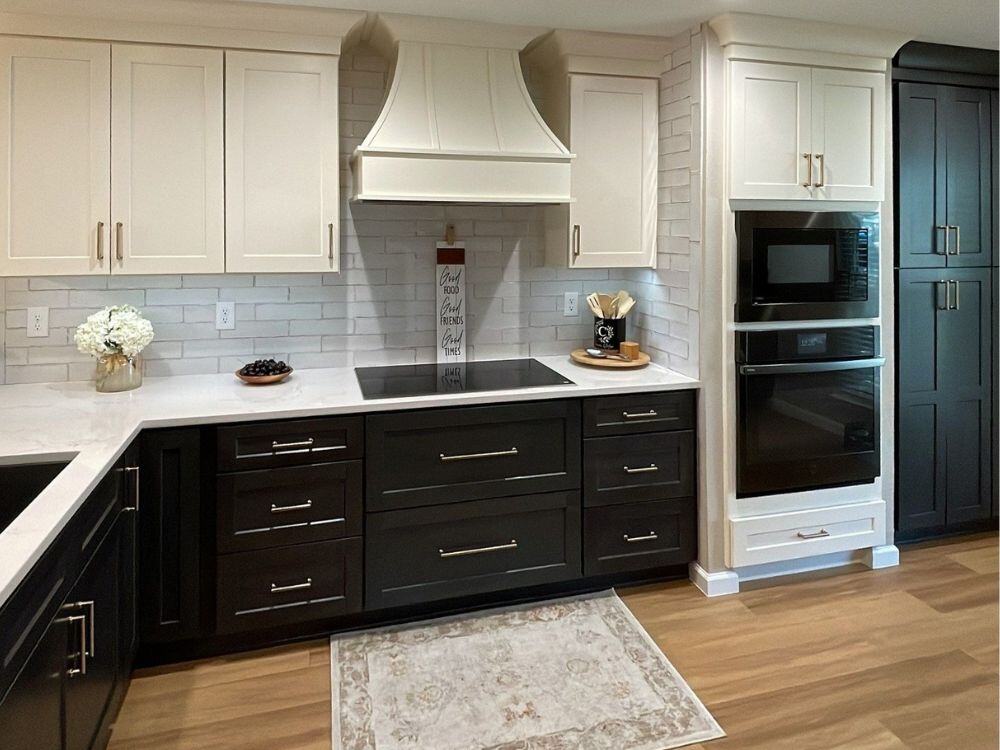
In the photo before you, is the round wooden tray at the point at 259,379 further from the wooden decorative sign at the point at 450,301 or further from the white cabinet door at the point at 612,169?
the white cabinet door at the point at 612,169

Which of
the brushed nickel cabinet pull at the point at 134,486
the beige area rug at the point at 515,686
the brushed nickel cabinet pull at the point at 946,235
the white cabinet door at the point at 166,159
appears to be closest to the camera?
the beige area rug at the point at 515,686

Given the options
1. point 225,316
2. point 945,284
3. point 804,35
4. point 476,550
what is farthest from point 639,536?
point 804,35

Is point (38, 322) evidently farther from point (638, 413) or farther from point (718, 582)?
point (718, 582)

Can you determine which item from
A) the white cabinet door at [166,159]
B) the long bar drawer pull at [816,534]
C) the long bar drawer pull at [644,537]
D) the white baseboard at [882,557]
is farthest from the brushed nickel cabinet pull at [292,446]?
the white baseboard at [882,557]

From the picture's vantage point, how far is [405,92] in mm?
2844

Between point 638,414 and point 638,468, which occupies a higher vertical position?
point 638,414

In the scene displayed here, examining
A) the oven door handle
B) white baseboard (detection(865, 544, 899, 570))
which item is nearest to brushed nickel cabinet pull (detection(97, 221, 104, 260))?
the oven door handle

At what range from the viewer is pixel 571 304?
357 cm

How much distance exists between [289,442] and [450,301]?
42.4 inches

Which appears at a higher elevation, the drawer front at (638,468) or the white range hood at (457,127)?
the white range hood at (457,127)

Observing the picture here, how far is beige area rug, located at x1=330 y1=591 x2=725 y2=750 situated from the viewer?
2174 mm

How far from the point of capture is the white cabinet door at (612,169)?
3.12 m

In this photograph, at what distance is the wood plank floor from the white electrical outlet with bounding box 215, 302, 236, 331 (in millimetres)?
1317

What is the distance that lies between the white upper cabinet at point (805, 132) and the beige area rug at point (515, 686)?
1.82 m
